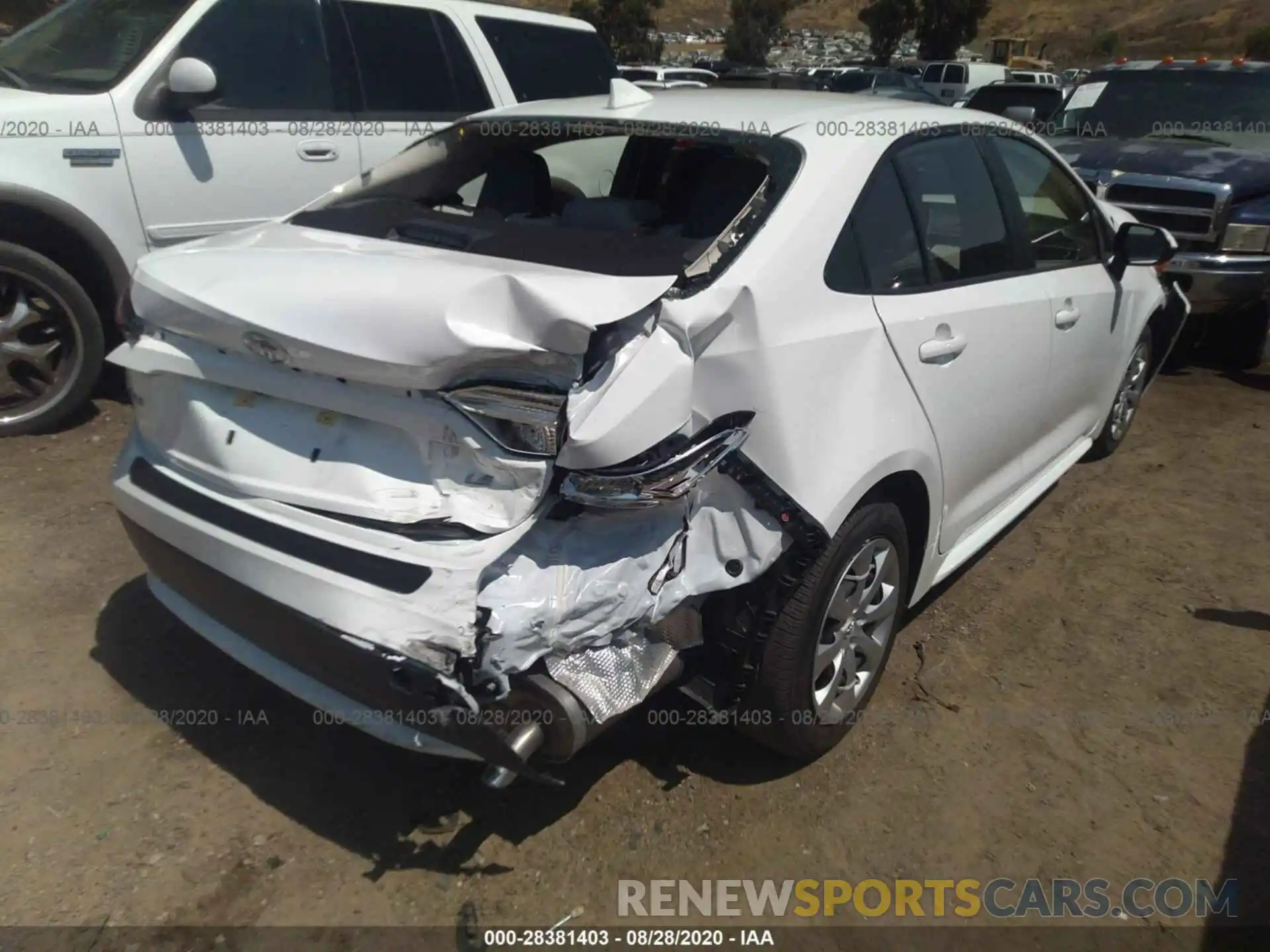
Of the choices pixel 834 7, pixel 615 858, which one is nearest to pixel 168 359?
pixel 615 858

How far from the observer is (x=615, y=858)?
2.51 m

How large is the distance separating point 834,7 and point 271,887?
100 m

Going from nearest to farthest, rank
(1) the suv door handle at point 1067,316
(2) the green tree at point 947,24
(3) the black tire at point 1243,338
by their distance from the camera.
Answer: (1) the suv door handle at point 1067,316, (3) the black tire at point 1243,338, (2) the green tree at point 947,24

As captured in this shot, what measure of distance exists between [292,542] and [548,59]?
4959 mm

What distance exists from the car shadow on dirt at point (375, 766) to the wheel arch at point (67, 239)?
230cm

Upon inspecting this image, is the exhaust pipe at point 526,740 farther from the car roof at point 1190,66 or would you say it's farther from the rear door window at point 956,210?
the car roof at point 1190,66

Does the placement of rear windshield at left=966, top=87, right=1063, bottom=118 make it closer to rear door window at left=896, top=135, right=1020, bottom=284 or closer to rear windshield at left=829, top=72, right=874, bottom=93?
rear door window at left=896, top=135, right=1020, bottom=284

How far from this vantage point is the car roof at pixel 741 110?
2900mm

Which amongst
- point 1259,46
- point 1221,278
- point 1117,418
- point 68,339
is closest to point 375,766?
point 68,339

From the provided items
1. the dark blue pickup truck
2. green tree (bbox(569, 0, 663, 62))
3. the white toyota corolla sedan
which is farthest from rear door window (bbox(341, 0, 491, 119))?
green tree (bbox(569, 0, 663, 62))

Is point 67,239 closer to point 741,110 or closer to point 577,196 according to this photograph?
point 577,196

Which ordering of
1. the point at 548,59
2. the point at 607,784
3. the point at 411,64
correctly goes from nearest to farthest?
the point at 607,784 → the point at 411,64 → the point at 548,59

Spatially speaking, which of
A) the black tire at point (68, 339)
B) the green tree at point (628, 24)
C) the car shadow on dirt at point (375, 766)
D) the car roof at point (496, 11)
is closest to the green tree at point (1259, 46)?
the green tree at point (628, 24)

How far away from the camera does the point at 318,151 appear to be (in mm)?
5207
